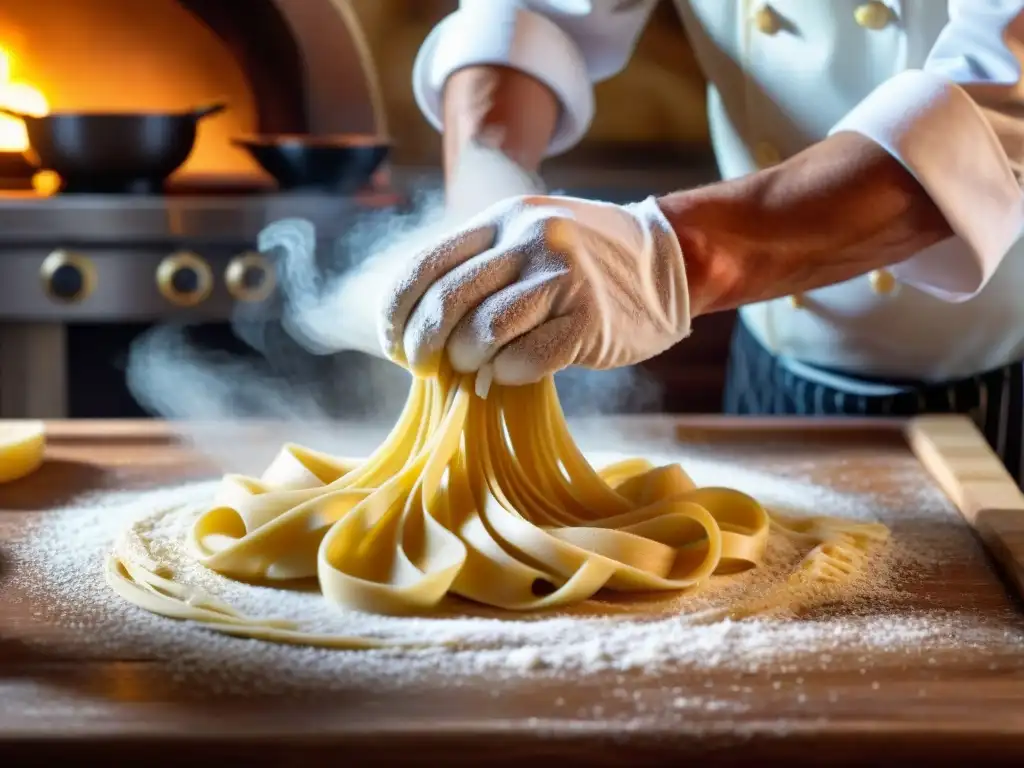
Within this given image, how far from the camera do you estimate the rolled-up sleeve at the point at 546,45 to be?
5.09 ft

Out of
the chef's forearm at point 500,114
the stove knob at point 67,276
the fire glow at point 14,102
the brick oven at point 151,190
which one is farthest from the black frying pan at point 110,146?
the chef's forearm at point 500,114

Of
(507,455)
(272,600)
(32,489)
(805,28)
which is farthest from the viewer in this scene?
(805,28)

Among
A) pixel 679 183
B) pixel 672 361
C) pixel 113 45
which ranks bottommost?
pixel 672 361

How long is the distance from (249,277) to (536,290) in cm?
122

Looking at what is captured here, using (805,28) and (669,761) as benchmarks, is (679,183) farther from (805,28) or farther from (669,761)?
(669,761)

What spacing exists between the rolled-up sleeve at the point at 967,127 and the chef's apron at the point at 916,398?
0.37 meters

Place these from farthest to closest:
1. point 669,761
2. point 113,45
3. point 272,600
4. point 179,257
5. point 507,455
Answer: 1. point 113,45
2. point 179,257
3. point 507,455
4. point 272,600
5. point 669,761

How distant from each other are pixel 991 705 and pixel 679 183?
1.76 metres

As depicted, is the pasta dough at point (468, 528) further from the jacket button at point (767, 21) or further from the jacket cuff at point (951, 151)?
the jacket button at point (767, 21)

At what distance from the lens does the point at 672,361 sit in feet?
7.79

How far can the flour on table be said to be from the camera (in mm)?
853

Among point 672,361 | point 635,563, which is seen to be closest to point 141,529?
point 635,563

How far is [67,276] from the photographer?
2.11 m

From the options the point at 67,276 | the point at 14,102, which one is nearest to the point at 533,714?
the point at 67,276
